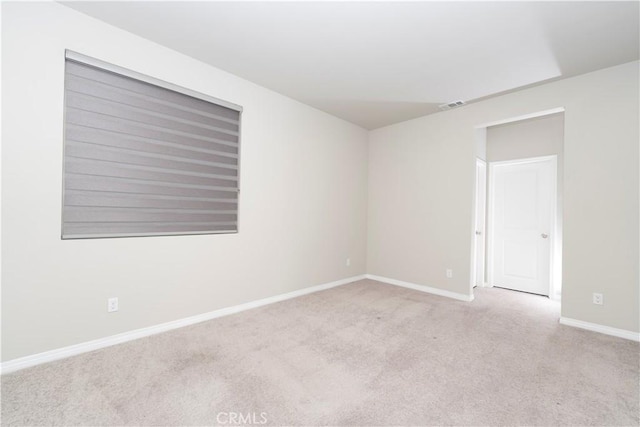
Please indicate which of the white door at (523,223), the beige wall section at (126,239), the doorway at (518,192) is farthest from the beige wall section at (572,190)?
the beige wall section at (126,239)

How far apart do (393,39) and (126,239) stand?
2853 millimetres

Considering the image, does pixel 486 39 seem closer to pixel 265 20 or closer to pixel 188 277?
pixel 265 20

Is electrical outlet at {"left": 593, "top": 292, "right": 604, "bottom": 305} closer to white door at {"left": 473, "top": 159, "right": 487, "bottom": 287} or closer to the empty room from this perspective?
the empty room

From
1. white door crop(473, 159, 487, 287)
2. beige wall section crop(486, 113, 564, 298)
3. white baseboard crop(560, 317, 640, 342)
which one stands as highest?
beige wall section crop(486, 113, 564, 298)

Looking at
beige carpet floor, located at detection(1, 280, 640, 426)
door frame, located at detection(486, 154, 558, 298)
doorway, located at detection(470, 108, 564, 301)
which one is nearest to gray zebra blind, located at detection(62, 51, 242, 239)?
beige carpet floor, located at detection(1, 280, 640, 426)

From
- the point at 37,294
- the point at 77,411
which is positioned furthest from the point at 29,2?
the point at 77,411

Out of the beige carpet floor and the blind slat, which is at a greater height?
the blind slat

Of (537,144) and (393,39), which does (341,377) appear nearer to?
(393,39)

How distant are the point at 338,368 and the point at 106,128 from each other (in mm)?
2631

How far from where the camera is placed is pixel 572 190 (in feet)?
10.0

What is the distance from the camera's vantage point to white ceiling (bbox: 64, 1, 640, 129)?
2117 millimetres

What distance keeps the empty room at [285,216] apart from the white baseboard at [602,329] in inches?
0.7

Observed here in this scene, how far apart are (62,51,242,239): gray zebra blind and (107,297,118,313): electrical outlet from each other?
Result: 1.78 feet

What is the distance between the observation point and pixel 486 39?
2.42 meters
